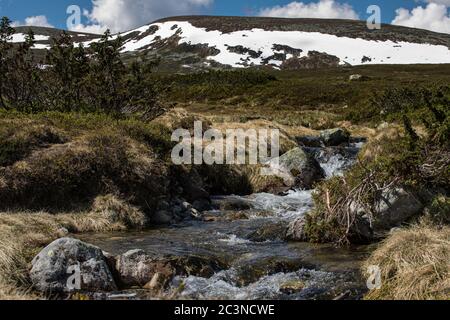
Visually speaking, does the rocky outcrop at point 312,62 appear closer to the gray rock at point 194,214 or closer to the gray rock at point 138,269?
the gray rock at point 194,214

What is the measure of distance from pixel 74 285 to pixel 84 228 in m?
5.18

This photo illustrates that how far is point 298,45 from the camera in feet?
498

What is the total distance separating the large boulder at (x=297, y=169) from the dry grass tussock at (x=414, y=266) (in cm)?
→ 1056

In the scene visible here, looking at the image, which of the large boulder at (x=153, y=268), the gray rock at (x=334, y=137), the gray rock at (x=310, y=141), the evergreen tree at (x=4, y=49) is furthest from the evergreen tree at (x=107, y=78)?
the large boulder at (x=153, y=268)

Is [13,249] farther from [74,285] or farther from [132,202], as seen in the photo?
[132,202]

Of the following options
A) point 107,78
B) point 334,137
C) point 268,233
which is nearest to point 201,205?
point 268,233

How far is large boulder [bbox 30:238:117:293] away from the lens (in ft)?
29.0

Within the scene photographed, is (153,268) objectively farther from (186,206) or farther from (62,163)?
(186,206)

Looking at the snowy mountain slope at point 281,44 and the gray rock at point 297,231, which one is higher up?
the snowy mountain slope at point 281,44

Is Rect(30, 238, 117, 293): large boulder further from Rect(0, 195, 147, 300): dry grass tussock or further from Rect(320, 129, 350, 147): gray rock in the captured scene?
Rect(320, 129, 350, 147): gray rock

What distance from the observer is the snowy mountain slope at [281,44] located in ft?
454

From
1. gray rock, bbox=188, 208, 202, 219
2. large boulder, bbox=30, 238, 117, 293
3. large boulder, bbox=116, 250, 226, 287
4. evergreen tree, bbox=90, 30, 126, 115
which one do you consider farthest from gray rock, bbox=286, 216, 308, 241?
evergreen tree, bbox=90, 30, 126, 115

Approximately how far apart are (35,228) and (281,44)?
146m

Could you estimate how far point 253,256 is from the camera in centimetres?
1148
